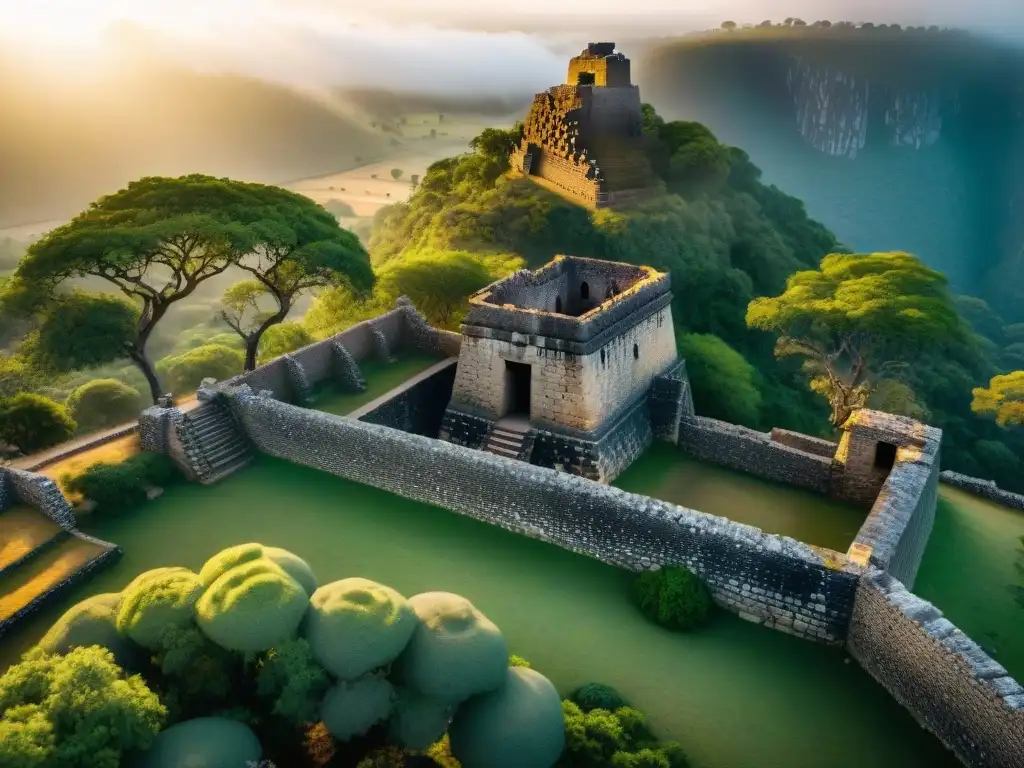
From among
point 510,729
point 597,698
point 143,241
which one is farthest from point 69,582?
point 143,241

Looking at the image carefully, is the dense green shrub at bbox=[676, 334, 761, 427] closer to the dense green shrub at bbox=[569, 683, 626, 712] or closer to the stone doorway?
the stone doorway

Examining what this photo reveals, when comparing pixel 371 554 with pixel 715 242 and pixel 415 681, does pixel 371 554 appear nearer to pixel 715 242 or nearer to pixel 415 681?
pixel 415 681

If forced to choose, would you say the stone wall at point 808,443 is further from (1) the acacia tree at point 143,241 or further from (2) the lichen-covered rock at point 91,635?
(1) the acacia tree at point 143,241

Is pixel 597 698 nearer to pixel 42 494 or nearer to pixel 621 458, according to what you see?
pixel 621 458

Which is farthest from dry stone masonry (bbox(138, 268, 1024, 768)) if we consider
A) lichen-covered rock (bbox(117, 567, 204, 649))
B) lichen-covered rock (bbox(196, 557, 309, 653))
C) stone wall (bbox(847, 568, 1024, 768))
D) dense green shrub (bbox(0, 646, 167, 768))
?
dense green shrub (bbox(0, 646, 167, 768))

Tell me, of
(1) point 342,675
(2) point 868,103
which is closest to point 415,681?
(1) point 342,675

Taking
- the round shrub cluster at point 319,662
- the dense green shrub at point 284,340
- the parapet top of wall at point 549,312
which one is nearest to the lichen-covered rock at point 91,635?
the round shrub cluster at point 319,662
